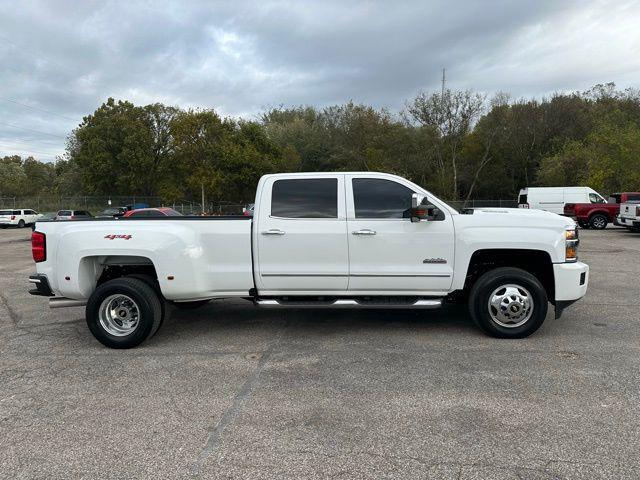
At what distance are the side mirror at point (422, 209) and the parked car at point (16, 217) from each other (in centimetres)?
3818

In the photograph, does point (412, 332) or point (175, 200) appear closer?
point (412, 332)

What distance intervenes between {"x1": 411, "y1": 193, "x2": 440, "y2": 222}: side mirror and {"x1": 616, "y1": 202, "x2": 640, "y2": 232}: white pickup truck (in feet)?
55.5

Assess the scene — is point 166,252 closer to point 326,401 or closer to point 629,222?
point 326,401

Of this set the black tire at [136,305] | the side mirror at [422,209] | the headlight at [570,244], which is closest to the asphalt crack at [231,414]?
the black tire at [136,305]

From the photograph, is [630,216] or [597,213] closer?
[630,216]

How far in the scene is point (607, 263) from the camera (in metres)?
11.4

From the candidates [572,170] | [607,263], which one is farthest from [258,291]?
[572,170]

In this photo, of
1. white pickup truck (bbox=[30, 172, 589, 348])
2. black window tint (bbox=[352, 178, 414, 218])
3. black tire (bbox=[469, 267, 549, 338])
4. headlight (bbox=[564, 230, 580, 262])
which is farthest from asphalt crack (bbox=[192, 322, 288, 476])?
headlight (bbox=[564, 230, 580, 262])

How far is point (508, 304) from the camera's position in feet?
17.1

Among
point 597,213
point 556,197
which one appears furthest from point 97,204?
point 597,213

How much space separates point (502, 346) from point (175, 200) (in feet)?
150

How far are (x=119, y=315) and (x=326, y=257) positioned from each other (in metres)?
2.45

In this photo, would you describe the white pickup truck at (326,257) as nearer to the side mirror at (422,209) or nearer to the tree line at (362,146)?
the side mirror at (422,209)

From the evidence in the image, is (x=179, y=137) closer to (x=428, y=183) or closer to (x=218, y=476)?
(x=428, y=183)
